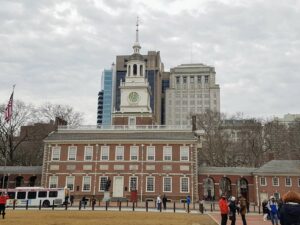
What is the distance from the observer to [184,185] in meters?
47.3

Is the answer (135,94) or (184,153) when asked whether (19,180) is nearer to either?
(135,94)

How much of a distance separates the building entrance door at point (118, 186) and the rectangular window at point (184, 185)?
7.49 m

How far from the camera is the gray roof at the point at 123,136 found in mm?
49156

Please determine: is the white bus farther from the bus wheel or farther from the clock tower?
the clock tower

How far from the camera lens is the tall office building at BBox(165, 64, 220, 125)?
6284 inches

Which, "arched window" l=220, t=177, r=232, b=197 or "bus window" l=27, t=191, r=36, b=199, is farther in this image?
"arched window" l=220, t=177, r=232, b=197

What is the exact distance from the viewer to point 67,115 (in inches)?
2667

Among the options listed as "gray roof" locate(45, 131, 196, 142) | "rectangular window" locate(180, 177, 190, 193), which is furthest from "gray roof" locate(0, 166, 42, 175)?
"rectangular window" locate(180, 177, 190, 193)

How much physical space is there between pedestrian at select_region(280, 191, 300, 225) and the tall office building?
151 m

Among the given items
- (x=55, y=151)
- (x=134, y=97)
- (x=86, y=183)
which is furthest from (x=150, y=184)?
(x=134, y=97)

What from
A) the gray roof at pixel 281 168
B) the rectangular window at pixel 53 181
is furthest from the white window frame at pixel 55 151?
the gray roof at pixel 281 168

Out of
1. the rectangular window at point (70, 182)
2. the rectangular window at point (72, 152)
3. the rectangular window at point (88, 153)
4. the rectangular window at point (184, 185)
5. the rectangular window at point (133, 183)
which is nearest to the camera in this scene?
the rectangular window at point (184, 185)

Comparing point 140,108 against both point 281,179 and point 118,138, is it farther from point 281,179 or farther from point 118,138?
point 281,179

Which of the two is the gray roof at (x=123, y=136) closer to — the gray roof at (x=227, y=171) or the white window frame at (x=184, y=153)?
the white window frame at (x=184, y=153)
